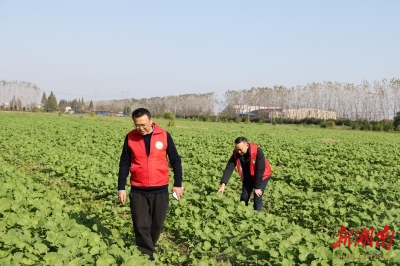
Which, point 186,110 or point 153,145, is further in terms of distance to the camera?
point 186,110

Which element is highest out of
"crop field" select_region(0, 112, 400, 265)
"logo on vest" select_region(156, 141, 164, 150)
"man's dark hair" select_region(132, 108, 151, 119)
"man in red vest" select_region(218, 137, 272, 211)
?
"man's dark hair" select_region(132, 108, 151, 119)

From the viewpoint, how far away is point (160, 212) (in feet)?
16.2

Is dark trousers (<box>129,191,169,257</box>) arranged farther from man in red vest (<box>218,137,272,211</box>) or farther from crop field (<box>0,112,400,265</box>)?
man in red vest (<box>218,137,272,211</box>)

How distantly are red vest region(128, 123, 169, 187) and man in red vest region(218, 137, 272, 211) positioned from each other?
5.74 ft

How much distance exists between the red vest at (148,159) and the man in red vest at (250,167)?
5.74 feet

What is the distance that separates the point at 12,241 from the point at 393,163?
48.6 ft

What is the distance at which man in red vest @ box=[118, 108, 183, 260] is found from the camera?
475cm

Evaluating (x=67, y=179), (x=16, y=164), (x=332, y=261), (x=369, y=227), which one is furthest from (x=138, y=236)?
(x=16, y=164)

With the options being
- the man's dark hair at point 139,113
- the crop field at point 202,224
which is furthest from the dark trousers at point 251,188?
the man's dark hair at point 139,113

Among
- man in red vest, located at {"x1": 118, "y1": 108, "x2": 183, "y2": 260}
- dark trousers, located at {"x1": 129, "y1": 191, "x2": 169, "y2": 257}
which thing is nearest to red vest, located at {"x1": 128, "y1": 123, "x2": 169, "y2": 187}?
man in red vest, located at {"x1": 118, "y1": 108, "x2": 183, "y2": 260}

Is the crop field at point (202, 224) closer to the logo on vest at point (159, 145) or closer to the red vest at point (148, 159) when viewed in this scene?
the red vest at point (148, 159)

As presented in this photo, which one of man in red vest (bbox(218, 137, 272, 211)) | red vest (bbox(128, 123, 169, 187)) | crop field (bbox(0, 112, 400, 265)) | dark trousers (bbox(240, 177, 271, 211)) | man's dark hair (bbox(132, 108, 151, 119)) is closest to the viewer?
crop field (bbox(0, 112, 400, 265))

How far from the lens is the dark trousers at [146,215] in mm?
4840

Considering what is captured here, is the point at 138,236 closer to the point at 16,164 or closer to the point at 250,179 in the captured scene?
the point at 250,179
